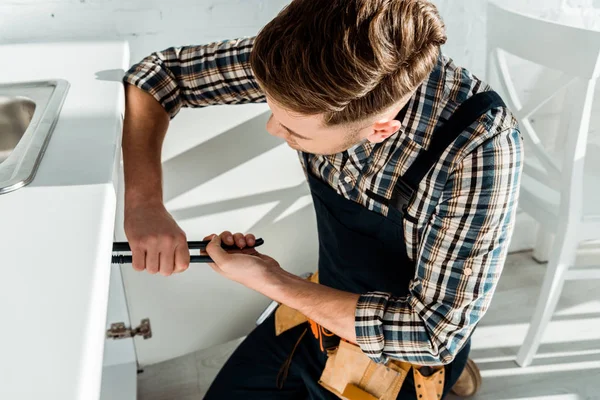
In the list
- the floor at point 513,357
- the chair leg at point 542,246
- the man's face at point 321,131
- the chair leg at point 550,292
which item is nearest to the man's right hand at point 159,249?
Answer: the man's face at point 321,131

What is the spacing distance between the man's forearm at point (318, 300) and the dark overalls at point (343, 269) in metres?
0.14

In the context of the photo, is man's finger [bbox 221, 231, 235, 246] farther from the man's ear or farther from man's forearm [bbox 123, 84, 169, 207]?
the man's ear

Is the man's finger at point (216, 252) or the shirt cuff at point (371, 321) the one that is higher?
the man's finger at point (216, 252)

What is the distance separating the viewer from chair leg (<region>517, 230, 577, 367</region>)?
5.07 ft

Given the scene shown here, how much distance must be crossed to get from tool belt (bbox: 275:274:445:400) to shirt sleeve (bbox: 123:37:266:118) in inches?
18.5

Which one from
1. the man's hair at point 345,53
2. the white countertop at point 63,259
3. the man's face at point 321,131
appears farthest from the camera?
the man's face at point 321,131

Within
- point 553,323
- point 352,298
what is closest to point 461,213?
point 352,298

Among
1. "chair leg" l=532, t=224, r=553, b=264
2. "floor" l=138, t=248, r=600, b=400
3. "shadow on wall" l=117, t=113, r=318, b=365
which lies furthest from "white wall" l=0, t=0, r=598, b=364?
"chair leg" l=532, t=224, r=553, b=264

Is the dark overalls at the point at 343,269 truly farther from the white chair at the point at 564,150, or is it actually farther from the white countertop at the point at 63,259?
the white chair at the point at 564,150

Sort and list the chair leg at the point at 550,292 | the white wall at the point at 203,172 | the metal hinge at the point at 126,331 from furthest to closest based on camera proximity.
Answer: the chair leg at the point at 550,292
the metal hinge at the point at 126,331
the white wall at the point at 203,172

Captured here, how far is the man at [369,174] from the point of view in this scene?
0.73 meters

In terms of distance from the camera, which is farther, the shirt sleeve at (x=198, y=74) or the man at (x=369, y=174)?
the shirt sleeve at (x=198, y=74)

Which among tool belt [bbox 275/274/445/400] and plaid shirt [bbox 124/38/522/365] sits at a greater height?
plaid shirt [bbox 124/38/522/365]

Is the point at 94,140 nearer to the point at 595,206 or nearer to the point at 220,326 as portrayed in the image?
the point at 220,326
